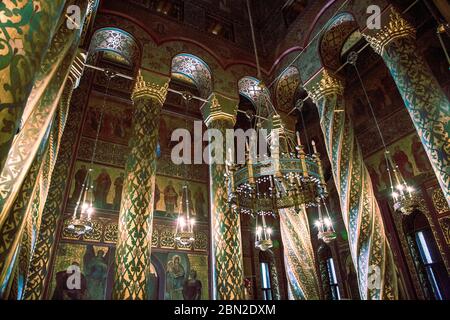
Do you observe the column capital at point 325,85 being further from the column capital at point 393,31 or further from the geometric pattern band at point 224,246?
the geometric pattern band at point 224,246

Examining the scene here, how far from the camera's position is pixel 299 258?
6.55 metres

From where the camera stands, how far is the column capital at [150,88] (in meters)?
6.35

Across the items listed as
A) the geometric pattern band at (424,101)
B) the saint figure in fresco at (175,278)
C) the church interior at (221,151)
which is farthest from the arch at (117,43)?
the saint figure in fresco at (175,278)

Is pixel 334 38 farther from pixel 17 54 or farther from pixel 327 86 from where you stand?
pixel 17 54

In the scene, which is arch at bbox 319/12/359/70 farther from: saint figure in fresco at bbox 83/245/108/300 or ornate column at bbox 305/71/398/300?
saint figure in fresco at bbox 83/245/108/300

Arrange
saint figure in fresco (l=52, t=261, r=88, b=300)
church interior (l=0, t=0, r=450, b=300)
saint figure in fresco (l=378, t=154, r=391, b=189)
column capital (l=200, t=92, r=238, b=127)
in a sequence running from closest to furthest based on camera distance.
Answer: church interior (l=0, t=0, r=450, b=300)
saint figure in fresco (l=52, t=261, r=88, b=300)
column capital (l=200, t=92, r=238, b=127)
saint figure in fresco (l=378, t=154, r=391, b=189)

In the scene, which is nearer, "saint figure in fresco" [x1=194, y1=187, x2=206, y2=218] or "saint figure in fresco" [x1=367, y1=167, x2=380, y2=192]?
"saint figure in fresco" [x1=367, y1=167, x2=380, y2=192]

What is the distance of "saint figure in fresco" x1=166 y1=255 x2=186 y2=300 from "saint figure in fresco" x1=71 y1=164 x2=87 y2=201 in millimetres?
3117

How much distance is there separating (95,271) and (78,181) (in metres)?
2.41

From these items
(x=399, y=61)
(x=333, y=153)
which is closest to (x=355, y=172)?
(x=333, y=153)

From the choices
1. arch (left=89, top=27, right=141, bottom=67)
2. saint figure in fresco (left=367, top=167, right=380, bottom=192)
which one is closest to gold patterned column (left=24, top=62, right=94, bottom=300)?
arch (left=89, top=27, right=141, bottom=67)

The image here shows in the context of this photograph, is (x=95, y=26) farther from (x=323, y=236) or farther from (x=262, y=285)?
(x=262, y=285)

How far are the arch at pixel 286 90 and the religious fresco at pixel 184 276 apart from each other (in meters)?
5.07

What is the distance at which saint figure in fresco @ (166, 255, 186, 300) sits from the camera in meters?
8.34
